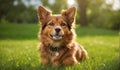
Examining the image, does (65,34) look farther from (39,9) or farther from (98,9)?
(98,9)

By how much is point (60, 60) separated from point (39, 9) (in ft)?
5.05

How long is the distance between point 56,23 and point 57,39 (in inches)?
17.2

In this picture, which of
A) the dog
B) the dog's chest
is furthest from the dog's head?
the dog's chest

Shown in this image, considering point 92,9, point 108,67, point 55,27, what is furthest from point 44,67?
point 92,9

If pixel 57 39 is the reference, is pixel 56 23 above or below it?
above

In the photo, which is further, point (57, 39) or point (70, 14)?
point (70, 14)

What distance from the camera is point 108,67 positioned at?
740 cm

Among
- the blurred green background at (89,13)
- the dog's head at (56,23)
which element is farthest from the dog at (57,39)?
the blurred green background at (89,13)

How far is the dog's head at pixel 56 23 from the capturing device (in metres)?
7.52

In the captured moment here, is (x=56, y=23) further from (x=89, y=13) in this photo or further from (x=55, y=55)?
(x=89, y=13)

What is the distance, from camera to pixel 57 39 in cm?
773

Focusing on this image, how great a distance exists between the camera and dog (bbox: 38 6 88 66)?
7.66m

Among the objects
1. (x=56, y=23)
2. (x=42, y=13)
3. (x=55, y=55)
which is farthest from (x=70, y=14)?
(x=55, y=55)

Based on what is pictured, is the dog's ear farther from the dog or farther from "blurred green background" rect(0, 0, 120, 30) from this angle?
"blurred green background" rect(0, 0, 120, 30)
